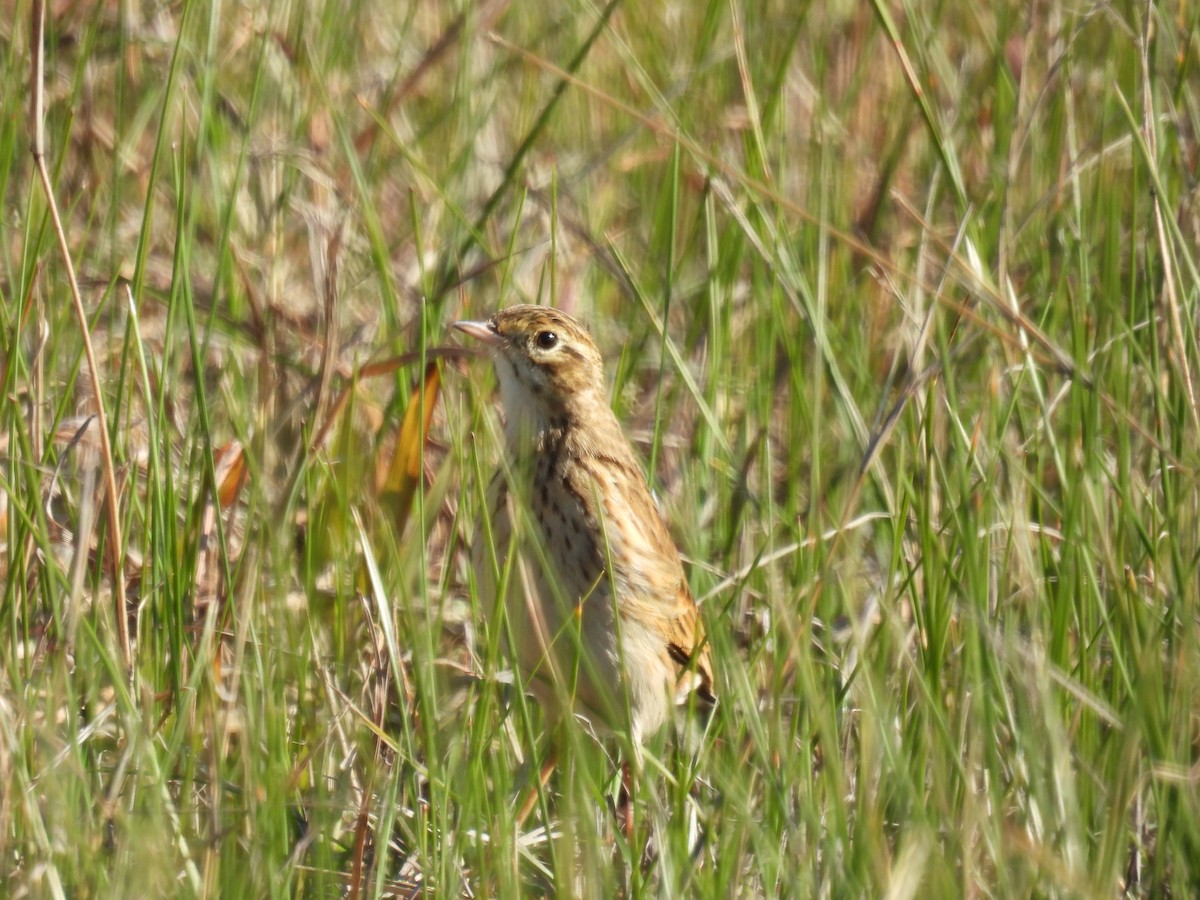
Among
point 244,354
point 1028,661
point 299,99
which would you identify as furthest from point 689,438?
point 1028,661

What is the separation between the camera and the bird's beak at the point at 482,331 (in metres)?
4.99

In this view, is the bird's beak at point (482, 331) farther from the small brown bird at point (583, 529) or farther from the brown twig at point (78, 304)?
the brown twig at point (78, 304)

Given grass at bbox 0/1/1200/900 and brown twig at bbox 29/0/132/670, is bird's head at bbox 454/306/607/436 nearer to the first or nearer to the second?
grass at bbox 0/1/1200/900

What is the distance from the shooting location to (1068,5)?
6598mm

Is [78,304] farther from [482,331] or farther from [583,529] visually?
[583,529]

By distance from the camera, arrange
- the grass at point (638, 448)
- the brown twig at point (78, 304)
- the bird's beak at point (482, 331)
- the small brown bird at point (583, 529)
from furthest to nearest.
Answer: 1. the bird's beak at point (482, 331)
2. the small brown bird at point (583, 529)
3. the brown twig at point (78, 304)
4. the grass at point (638, 448)

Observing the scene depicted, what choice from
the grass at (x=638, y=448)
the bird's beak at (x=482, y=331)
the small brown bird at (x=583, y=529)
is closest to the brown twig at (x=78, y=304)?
the grass at (x=638, y=448)

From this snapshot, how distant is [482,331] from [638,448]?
1.29 m

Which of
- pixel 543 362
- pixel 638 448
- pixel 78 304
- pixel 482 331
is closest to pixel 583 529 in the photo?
pixel 543 362

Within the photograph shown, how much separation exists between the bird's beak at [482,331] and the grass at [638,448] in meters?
0.20

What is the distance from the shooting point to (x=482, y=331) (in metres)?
5.04

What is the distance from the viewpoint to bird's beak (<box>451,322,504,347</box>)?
4992 millimetres

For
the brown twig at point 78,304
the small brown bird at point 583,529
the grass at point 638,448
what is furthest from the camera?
the small brown bird at point 583,529

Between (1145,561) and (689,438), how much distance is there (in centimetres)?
183
